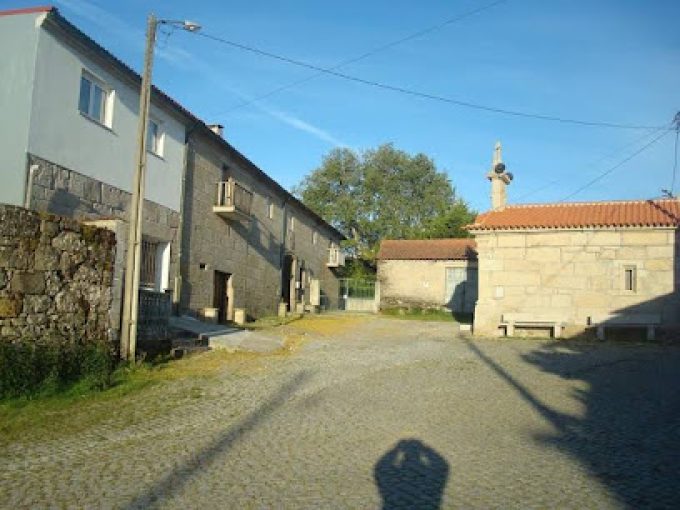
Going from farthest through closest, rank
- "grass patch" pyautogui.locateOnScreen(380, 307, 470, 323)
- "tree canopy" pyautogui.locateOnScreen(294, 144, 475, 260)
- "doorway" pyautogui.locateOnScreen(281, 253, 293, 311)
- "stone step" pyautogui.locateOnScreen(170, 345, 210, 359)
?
"tree canopy" pyautogui.locateOnScreen(294, 144, 475, 260), "grass patch" pyautogui.locateOnScreen(380, 307, 470, 323), "doorway" pyautogui.locateOnScreen(281, 253, 293, 311), "stone step" pyautogui.locateOnScreen(170, 345, 210, 359)

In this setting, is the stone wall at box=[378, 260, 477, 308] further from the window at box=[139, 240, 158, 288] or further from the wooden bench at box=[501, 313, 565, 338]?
the window at box=[139, 240, 158, 288]

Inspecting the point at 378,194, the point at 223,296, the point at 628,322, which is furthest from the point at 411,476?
the point at 378,194

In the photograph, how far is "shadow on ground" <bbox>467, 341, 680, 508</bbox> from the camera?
5918 millimetres

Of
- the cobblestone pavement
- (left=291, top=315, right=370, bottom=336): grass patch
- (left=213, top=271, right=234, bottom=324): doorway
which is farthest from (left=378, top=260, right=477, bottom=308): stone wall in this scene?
the cobblestone pavement

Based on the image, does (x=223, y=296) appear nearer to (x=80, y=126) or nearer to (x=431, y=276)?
(x=80, y=126)

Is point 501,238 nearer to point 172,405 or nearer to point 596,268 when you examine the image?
point 596,268

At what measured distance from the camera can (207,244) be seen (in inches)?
804

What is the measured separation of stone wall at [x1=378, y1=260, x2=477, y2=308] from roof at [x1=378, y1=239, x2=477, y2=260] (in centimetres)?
24

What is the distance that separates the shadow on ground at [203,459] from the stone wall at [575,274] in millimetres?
12030

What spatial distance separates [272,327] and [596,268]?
34.7 ft

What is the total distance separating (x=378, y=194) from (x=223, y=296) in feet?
93.1

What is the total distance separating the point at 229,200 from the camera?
2094 centimetres

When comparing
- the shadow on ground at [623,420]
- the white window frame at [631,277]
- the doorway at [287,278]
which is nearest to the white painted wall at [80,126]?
the shadow on ground at [623,420]

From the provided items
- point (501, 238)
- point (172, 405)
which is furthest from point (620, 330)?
point (172, 405)
